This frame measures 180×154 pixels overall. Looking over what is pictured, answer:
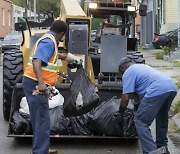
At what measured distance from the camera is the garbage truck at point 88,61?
7055mm

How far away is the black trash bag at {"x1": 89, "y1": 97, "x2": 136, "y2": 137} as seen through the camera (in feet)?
22.7

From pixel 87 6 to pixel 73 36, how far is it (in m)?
1.84

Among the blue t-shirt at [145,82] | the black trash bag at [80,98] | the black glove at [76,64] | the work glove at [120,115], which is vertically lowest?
the work glove at [120,115]

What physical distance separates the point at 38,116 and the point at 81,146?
4.55 ft

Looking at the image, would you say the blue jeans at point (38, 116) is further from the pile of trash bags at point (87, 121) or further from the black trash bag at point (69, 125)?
the black trash bag at point (69, 125)

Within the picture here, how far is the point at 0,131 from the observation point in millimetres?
8102

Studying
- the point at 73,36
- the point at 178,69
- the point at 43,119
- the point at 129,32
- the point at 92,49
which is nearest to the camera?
the point at 43,119

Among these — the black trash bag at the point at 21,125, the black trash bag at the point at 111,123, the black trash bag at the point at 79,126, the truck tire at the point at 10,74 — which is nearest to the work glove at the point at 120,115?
the black trash bag at the point at 111,123

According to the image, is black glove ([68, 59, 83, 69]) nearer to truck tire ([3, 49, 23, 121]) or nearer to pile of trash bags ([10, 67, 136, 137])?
pile of trash bags ([10, 67, 136, 137])

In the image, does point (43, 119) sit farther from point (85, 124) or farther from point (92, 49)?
point (92, 49)

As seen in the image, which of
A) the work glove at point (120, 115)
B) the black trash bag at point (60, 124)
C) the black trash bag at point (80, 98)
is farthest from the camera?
the black trash bag at point (60, 124)

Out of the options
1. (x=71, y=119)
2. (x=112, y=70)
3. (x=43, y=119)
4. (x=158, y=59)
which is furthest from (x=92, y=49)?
(x=158, y=59)

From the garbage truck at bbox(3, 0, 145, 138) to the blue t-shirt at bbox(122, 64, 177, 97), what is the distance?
1086 mm

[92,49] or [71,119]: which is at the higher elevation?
[92,49]
